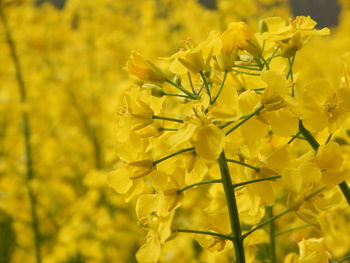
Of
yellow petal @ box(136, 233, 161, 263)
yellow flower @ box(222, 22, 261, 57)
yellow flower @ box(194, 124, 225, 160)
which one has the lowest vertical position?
yellow petal @ box(136, 233, 161, 263)

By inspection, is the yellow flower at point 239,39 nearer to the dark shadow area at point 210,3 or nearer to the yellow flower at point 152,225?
the yellow flower at point 152,225

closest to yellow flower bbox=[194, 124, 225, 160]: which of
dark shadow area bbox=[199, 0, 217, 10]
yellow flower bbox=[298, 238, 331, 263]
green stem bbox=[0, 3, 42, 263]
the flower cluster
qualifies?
the flower cluster

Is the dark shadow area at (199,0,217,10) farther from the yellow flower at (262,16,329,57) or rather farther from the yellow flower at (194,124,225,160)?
the yellow flower at (194,124,225,160)

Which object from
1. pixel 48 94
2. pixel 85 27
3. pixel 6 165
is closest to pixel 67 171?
pixel 6 165

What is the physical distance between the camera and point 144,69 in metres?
0.86

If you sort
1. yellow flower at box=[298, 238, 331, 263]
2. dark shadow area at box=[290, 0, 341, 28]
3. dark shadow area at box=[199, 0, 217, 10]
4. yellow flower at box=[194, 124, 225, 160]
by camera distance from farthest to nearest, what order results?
dark shadow area at box=[290, 0, 341, 28], dark shadow area at box=[199, 0, 217, 10], yellow flower at box=[298, 238, 331, 263], yellow flower at box=[194, 124, 225, 160]

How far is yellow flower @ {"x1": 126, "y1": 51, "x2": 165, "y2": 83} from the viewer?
0.86 metres

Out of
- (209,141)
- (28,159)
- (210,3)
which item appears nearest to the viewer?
(209,141)

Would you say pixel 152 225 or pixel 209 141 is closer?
pixel 209 141

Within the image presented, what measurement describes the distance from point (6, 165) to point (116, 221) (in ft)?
2.63

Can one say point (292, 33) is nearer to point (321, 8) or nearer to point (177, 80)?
point (177, 80)

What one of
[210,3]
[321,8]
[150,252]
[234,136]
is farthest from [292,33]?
[321,8]

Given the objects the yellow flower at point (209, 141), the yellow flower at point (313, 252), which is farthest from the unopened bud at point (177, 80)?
the yellow flower at point (313, 252)

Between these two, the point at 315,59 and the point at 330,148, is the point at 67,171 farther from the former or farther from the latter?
the point at 315,59
